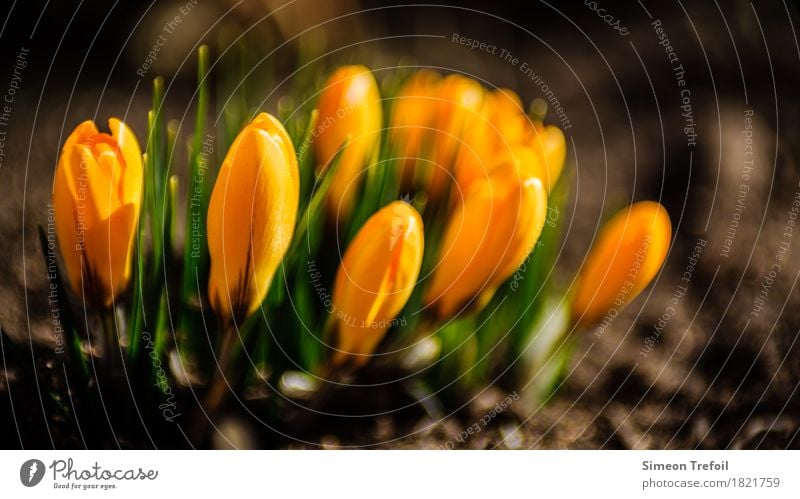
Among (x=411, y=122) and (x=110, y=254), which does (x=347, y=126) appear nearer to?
(x=411, y=122)

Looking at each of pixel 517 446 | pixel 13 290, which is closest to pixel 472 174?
pixel 517 446

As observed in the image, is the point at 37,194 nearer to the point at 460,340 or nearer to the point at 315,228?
the point at 315,228

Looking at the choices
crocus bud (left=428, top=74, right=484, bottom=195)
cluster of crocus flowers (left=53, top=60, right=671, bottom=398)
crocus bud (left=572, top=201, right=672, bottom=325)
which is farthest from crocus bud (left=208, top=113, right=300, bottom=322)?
crocus bud (left=572, top=201, right=672, bottom=325)
